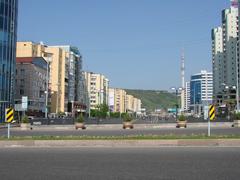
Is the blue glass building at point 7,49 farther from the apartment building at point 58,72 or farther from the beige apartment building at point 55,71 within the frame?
the beige apartment building at point 55,71

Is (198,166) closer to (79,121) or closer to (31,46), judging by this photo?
(79,121)

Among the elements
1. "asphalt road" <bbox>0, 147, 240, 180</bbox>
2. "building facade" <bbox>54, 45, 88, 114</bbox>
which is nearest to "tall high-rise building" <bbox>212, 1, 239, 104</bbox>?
"building facade" <bbox>54, 45, 88, 114</bbox>

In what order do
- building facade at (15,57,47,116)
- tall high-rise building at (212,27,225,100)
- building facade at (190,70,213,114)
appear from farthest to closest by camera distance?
tall high-rise building at (212,27,225,100) < building facade at (190,70,213,114) < building facade at (15,57,47,116)

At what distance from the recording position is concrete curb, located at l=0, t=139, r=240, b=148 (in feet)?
71.6

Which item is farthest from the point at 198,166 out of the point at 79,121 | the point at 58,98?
the point at 58,98

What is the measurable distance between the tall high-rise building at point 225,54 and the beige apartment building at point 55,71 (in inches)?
2475

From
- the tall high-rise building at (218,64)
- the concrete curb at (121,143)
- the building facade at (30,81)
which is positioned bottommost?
the concrete curb at (121,143)

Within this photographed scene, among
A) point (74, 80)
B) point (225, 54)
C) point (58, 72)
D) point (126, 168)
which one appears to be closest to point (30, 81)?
point (58, 72)

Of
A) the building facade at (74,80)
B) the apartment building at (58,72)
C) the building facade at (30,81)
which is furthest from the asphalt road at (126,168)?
the building facade at (74,80)

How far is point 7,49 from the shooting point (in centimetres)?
7881

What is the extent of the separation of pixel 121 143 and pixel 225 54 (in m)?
165

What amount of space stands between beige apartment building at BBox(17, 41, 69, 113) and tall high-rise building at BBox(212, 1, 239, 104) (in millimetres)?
62871

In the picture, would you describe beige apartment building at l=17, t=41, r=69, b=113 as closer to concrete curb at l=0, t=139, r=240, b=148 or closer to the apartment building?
the apartment building

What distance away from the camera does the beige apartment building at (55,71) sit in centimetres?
15025
